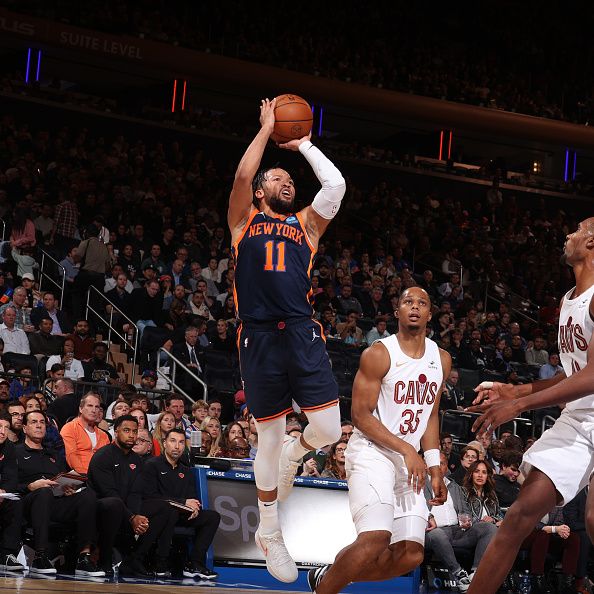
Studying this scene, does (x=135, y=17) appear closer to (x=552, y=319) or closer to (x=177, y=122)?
(x=177, y=122)

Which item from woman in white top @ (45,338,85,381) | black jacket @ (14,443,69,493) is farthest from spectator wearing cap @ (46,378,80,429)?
woman in white top @ (45,338,85,381)

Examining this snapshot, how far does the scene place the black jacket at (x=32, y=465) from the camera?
9.02m

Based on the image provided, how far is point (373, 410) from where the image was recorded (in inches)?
248

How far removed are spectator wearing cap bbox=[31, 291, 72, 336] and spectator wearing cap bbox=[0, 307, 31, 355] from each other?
0.60 m

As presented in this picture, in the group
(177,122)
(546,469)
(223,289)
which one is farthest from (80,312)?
(546,469)

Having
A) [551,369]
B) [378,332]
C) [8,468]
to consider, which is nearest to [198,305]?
[378,332]

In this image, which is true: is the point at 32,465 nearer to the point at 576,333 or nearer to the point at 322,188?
the point at 322,188

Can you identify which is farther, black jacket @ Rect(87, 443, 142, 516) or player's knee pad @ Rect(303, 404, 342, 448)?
black jacket @ Rect(87, 443, 142, 516)

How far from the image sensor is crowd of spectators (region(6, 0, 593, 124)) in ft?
77.3

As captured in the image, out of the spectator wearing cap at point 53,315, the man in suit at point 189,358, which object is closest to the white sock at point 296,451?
the man in suit at point 189,358

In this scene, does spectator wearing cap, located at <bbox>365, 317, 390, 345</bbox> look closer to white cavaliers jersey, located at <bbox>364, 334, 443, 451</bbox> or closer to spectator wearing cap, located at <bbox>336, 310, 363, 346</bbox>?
spectator wearing cap, located at <bbox>336, 310, 363, 346</bbox>

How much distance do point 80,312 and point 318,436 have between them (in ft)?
32.3

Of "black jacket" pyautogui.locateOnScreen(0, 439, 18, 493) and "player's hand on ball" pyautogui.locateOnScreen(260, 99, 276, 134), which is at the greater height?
"player's hand on ball" pyautogui.locateOnScreen(260, 99, 276, 134)

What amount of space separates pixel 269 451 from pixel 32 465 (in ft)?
11.7
